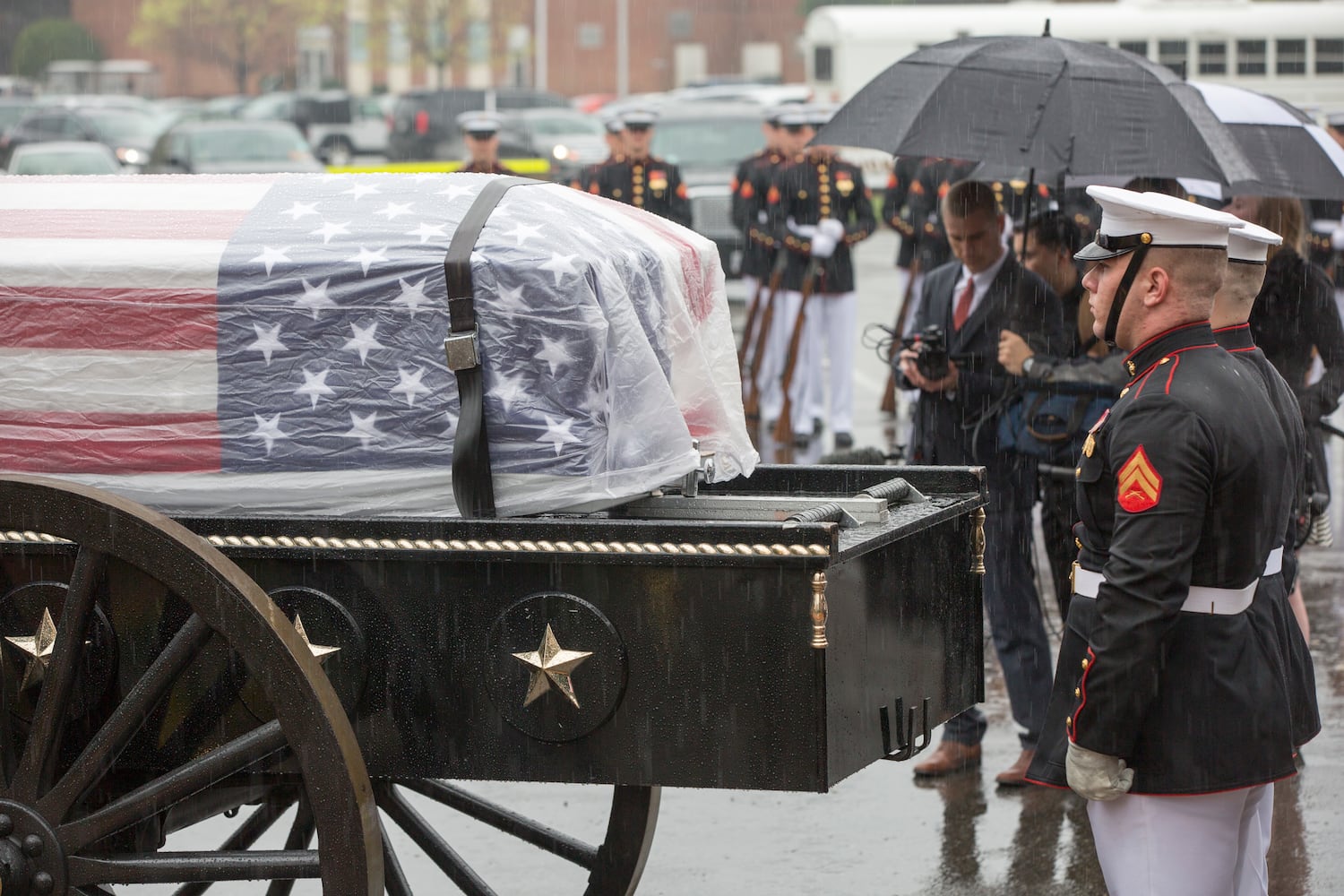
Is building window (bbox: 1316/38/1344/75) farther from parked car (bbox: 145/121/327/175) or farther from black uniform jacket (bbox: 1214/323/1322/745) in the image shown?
black uniform jacket (bbox: 1214/323/1322/745)

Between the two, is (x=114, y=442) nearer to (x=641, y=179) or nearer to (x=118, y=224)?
(x=118, y=224)

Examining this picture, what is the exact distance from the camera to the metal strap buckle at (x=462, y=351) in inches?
122

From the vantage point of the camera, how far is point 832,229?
1149 cm

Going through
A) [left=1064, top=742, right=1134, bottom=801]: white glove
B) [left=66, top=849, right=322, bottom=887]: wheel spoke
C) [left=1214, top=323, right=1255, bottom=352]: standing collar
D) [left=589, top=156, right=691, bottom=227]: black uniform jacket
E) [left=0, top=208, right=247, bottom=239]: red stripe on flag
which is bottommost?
[left=66, top=849, right=322, bottom=887]: wheel spoke

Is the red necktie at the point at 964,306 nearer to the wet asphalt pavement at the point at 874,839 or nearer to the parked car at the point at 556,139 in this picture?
the wet asphalt pavement at the point at 874,839

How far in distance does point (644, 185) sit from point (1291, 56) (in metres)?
19.8

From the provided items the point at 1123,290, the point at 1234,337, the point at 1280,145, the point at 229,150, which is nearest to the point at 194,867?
the point at 1123,290

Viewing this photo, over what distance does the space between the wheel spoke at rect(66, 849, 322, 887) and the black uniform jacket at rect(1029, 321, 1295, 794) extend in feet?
4.25

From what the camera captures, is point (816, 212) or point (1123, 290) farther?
point (816, 212)

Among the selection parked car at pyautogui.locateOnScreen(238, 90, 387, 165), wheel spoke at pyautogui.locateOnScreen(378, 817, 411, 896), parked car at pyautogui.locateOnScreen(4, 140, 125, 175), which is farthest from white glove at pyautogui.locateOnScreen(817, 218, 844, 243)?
parked car at pyautogui.locateOnScreen(238, 90, 387, 165)

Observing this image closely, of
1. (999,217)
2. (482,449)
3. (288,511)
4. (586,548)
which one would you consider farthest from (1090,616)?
(999,217)

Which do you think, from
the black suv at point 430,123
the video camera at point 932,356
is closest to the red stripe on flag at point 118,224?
the video camera at point 932,356

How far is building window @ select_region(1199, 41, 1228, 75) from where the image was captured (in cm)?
2842

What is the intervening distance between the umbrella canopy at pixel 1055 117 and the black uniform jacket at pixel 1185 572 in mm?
2310
